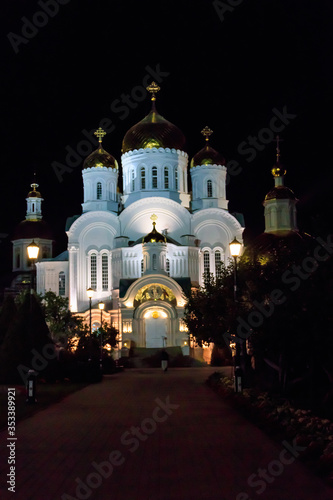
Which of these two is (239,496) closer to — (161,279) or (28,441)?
(28,441)

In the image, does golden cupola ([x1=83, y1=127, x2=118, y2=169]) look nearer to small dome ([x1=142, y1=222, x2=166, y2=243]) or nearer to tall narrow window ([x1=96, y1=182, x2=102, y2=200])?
tall narrow window ([x1=96, y1=182, x2=102, y2=200])

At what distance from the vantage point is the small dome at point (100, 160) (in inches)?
2372

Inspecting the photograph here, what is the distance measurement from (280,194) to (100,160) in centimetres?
1440

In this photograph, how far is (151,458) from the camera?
34.9 ft

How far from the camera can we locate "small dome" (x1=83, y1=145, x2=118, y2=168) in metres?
60.2

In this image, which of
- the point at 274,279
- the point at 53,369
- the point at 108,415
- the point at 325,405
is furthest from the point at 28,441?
the point at 53,369

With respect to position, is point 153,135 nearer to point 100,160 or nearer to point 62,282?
point 100,160

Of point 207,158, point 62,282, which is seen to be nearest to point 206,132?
point 207,158

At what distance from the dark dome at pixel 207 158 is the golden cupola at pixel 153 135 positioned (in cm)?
155

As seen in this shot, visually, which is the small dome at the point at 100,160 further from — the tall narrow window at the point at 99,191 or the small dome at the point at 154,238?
the small dome at the point at 154,238

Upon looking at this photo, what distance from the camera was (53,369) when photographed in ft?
91.8

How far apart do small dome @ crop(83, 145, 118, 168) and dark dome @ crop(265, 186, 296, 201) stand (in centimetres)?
1265

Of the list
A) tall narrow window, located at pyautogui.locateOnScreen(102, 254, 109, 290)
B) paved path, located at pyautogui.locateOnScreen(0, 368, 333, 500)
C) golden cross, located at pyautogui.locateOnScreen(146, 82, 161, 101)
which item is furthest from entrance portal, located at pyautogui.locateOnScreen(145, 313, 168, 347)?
paved path, located at pyautogui.locateOnScreen(0, 368, 333, 500)

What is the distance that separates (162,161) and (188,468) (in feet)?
166
